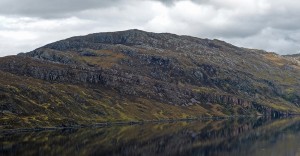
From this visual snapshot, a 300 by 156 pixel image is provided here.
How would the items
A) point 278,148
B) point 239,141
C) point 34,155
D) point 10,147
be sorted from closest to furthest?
point 34,155 < point 10,147 < point 278,148 < point 239,141

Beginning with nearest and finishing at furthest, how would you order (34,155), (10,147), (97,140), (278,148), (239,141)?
(34,155) < (10,147) < (278,148) < (97,140) < (239,141)

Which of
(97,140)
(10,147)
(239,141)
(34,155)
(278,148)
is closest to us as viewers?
(34,155)

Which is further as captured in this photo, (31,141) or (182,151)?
(31,141)

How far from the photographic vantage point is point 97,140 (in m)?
179

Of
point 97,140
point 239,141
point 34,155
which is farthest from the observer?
point 239,141

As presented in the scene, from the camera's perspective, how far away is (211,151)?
512 ft

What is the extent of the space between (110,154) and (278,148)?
68.6 metres

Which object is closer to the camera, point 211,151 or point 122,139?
point 211,151

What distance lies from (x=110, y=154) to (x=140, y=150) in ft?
53.7

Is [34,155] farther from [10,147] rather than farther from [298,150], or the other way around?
[298,150]

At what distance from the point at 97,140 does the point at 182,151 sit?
140 feet

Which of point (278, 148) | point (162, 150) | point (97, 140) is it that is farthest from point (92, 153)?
point (278, 148)

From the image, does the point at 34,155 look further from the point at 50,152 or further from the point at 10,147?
the point at 10,147

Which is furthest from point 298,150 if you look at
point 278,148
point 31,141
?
point 31,141
